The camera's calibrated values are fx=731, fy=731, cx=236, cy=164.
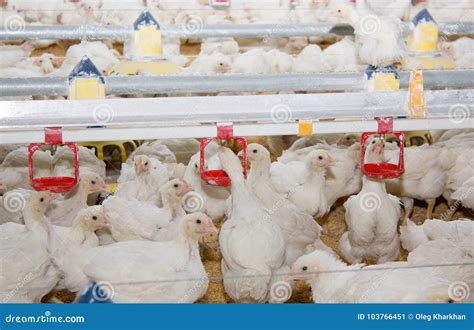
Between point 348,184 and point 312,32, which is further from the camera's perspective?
point 312,32

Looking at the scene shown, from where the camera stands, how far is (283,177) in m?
3.82

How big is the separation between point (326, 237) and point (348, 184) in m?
0.33

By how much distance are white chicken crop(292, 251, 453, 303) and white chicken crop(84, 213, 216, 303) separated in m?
0.41

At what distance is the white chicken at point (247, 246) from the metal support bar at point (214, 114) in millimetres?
349

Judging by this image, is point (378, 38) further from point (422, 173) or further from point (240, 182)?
point (240, 182)

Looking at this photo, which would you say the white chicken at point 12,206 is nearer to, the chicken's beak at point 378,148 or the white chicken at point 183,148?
the white chicken at point 183,148

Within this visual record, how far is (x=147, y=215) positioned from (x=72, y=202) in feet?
1.51

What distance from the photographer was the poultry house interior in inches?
103

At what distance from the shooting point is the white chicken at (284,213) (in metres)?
3.23

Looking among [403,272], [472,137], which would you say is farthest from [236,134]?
[472,137]

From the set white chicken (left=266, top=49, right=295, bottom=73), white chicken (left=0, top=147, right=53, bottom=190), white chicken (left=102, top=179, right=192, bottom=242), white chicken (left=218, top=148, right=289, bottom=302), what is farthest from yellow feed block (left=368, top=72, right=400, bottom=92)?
white chicken (left=266, top=49, right=295, bottom=73)

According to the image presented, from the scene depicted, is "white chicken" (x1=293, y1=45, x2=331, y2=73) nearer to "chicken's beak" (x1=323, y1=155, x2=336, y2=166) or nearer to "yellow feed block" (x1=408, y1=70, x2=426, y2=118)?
"chicken's beak" (x1=323, y1=155, x2=336, y2=166)

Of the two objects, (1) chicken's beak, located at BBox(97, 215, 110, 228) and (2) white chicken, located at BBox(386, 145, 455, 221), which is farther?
(2) white chicken, located at BBox(386, 145, 455, 221)
